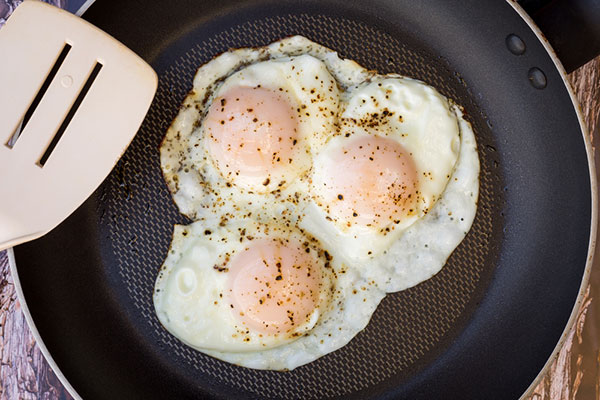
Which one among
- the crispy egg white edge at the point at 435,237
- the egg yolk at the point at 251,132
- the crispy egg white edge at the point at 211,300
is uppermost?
the egg yolk at the point at 251,132

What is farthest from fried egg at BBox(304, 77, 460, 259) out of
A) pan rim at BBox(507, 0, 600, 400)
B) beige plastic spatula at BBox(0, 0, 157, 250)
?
beige plastic spatula at BBox(0, 0, 157, 250)

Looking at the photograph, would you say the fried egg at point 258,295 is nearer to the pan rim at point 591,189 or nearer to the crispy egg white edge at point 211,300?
→ the crispy egg white edge at point 211,300

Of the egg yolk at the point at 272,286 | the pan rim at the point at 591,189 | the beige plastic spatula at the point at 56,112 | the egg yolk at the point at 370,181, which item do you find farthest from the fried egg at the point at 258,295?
the pan rim at the point at 591,189

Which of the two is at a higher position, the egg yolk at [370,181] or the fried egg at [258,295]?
the egg yolk at [370,181]

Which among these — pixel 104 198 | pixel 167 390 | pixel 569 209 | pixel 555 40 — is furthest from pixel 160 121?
pixel 569 209

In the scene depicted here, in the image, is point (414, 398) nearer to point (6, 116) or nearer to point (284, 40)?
point (284, 40)

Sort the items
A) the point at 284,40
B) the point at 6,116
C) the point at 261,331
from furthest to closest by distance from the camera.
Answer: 1. the point at 284,40
2. the point at 261,331
3. the point at 6,116

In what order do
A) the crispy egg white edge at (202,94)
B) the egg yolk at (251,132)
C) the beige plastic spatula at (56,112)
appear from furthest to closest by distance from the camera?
1. the crispy egg white edge at (202,94)
2. the egg yolk at (251,132)
3. the beige plastic spatula at (56,112)
